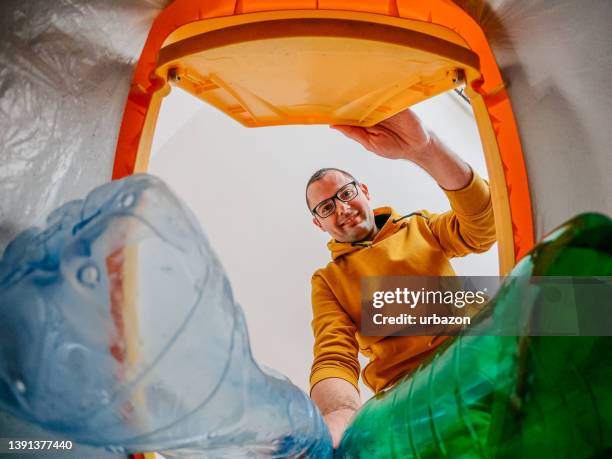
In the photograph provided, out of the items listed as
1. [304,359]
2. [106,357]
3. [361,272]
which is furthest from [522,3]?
[304,359]

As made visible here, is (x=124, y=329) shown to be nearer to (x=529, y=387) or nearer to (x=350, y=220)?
(x=529, y=387)

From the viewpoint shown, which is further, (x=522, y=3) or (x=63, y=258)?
(x=522, y=3)

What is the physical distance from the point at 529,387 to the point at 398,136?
54cm

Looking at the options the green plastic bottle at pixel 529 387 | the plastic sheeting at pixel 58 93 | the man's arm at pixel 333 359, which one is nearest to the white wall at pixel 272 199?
the man's arm at pixel 333 359

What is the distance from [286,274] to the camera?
1.09m

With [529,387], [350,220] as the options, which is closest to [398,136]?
[350,220]

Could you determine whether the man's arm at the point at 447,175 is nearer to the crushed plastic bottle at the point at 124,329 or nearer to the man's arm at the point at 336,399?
the man's arm at the point at 336,399

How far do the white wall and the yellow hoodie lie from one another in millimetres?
152

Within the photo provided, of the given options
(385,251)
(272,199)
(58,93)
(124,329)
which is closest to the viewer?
(124,329)

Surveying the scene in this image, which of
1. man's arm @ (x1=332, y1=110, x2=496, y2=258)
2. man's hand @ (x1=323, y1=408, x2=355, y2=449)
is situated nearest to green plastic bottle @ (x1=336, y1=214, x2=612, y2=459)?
man's hand @ (x1=323, y1=408, x2=355, y2=449)

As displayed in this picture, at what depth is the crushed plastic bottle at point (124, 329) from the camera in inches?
14.6

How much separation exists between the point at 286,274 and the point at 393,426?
1.99 ft

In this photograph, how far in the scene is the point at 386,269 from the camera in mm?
844

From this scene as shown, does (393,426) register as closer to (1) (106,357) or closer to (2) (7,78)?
(1) (106,357)
